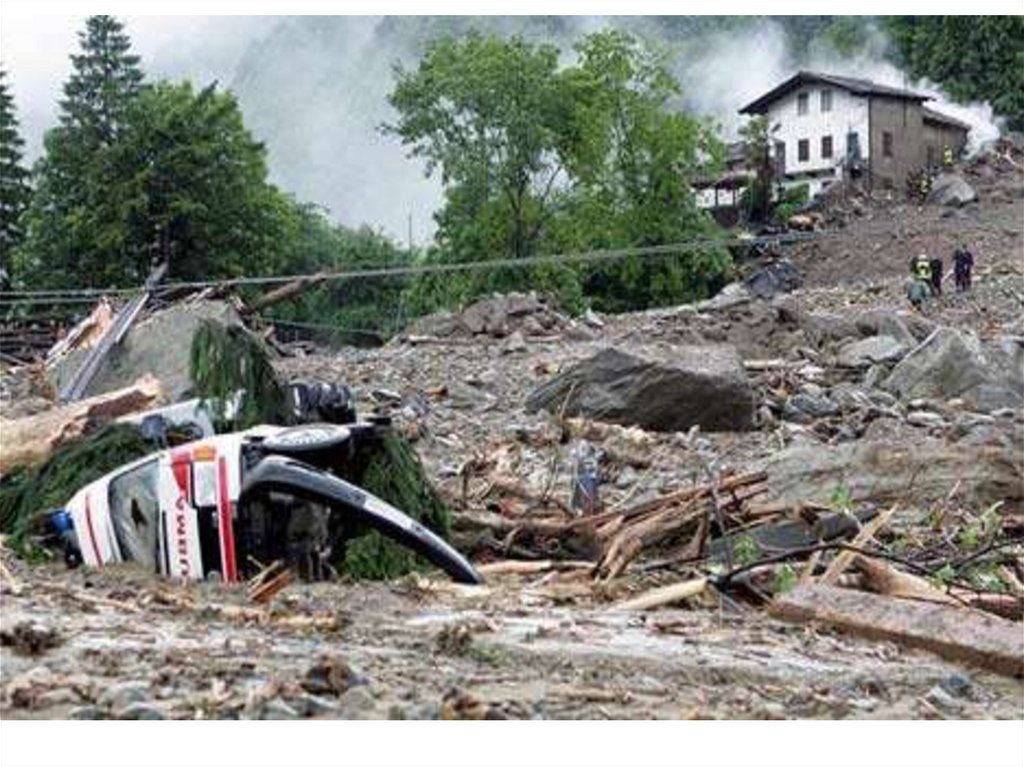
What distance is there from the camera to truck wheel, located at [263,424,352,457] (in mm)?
6078

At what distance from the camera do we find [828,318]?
61.7ft

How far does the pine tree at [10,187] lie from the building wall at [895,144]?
25.8m

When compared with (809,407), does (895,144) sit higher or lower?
higher

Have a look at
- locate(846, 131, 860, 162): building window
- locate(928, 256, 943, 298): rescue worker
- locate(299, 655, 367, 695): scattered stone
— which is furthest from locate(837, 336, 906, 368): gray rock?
locate(846, 131, 860, 162): building window

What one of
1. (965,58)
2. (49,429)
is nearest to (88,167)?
(49,429)

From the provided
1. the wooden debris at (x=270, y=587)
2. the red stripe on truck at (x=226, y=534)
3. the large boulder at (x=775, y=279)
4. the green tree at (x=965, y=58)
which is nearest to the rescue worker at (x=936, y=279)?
the large boulder at (x=775, y=279)

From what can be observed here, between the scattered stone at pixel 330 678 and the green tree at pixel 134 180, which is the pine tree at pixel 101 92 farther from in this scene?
the scattered stone at pixel 330 678

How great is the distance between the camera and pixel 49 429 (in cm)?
837

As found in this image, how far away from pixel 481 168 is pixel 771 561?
26825 mm

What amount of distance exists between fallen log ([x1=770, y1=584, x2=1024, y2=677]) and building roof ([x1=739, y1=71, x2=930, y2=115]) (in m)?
30.5

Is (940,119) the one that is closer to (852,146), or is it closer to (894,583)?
(852,146)

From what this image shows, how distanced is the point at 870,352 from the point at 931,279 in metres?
9.25

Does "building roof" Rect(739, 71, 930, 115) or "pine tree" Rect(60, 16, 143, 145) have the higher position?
"building roof" Rect(739, 71, 930, 115)

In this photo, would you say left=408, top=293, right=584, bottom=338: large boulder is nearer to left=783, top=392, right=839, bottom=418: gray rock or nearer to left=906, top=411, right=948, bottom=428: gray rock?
left=783, top=392, right=839, bottom=418: gray rock
